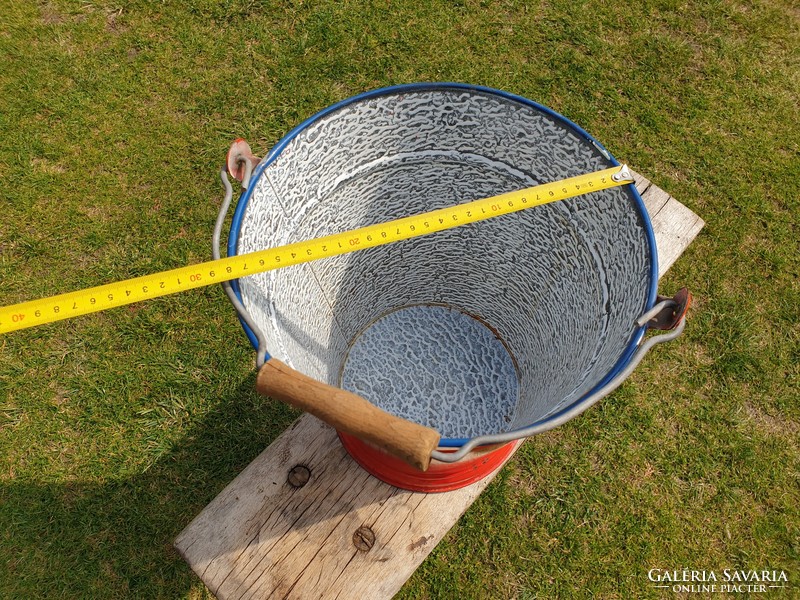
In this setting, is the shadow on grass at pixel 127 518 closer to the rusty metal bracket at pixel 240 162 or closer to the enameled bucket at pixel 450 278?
the enameled bucket at pixel 450 278

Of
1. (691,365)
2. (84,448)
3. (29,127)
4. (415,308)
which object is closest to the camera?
(415,308)

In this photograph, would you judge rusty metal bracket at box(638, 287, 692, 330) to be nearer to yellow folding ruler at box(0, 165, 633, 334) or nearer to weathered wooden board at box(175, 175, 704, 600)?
yellow folding ruler at box(0, 165, 633, 334)

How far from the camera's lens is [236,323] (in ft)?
7.25

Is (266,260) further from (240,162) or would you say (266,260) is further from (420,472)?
(420,472)

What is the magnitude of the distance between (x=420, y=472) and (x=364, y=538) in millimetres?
268

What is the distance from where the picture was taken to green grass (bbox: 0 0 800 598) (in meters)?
1.93

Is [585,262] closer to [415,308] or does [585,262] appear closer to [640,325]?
[640,325]

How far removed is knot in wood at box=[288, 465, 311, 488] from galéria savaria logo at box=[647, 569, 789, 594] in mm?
1322

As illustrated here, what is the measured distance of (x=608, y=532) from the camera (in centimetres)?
195

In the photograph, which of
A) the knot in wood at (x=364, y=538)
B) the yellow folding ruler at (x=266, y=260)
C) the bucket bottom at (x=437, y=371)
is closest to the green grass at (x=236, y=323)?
the bucket bottom at (x=437, y=371)

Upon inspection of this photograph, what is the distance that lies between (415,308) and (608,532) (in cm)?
109

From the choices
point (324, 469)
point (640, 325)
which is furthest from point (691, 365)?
point (324, 469)

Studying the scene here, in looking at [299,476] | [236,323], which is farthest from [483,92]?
[236,323]

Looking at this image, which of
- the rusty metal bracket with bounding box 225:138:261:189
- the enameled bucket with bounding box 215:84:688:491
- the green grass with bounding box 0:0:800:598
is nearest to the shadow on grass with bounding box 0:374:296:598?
the green grass with bounding box 0:0:800:598
